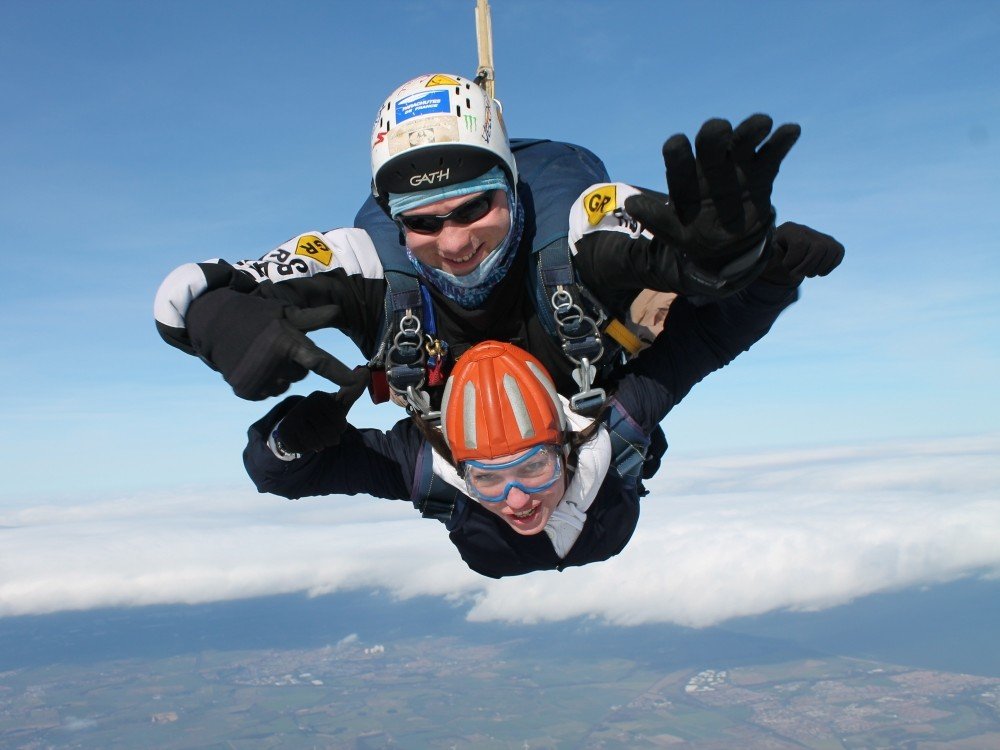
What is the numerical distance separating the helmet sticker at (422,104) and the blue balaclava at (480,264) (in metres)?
0.37

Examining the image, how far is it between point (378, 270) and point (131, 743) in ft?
600

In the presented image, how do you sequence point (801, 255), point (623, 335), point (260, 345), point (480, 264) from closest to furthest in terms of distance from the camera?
1. point (260, 345)
2. point (801, 255)
3. point (480, 264)
4. point (623, 335)

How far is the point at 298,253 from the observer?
3.69m

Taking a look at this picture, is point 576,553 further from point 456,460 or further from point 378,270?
point 378,270

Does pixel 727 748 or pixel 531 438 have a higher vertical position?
pixel 531 438

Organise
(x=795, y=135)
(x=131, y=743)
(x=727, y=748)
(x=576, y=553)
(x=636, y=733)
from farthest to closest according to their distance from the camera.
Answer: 1. (x=131, y=743)
2. (x=636, y=733)
3. (x=727, y=748)
4. (x=576, y=553)
5. (x=795, y=135)

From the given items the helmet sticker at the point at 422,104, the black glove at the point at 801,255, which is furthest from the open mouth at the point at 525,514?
the helmet sticker at the point at 422,104

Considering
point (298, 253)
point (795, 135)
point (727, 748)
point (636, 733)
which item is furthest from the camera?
point (636, 733)

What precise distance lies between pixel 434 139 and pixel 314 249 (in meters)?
0.74

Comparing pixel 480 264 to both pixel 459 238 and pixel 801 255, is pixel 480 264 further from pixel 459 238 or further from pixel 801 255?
pixel 801 255

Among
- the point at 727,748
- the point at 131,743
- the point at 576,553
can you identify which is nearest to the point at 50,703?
the point at 131,743

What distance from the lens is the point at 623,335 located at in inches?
150

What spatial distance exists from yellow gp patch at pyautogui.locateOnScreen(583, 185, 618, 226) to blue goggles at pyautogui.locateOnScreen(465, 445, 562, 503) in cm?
114

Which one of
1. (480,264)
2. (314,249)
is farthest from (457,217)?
(314,249)
